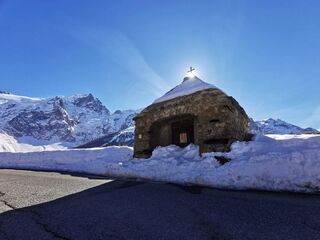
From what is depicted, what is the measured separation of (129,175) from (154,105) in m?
5.31

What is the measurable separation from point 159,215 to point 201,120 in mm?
8161

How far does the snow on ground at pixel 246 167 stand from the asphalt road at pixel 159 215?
2.35 feet

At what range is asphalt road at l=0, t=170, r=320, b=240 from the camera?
3957mm

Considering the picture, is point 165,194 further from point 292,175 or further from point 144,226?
point 292,175

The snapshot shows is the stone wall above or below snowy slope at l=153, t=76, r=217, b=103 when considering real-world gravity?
below

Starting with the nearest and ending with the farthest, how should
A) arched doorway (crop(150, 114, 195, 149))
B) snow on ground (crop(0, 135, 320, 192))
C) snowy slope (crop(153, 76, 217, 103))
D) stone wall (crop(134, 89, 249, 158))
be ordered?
snow on ground (crop(0, 135, 320, 192)) < stone wall (crop(134, 89, 249, 158)) < snowy slope (crop(153, 76, 217, 103)) < arched doorway (crop(150, 114, 195, 149))

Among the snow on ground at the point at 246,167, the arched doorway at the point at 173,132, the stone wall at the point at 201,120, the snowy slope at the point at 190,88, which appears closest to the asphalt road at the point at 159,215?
the snow on ground at the point at 246,167

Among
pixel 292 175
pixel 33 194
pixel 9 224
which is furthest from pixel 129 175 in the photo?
pixel 9 224

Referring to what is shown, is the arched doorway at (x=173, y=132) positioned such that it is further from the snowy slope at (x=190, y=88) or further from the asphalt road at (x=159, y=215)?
the asphalt road at (x=159, y=215)

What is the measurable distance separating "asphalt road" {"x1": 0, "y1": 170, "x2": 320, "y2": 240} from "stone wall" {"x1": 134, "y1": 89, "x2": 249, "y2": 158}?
507 centimetres

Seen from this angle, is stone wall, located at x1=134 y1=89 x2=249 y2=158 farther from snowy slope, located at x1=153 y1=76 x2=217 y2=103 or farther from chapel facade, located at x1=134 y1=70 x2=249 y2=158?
snowy slope, located at x1=153 y1=76 x2=217 y2=103

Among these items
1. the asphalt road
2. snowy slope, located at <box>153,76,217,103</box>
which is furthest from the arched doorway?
the asphalt road

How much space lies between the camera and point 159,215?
191 inches

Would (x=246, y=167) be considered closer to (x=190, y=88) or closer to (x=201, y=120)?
(x=201, y=120)
